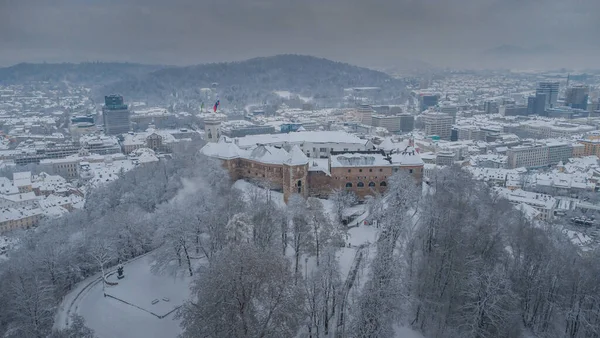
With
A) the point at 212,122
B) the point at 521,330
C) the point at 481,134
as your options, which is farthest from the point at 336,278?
the point at 481,134

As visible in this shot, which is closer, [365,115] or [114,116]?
[114,116]

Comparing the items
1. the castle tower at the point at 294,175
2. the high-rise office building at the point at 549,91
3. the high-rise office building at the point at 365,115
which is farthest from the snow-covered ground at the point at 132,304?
the high-rise office building at the point at 549,91

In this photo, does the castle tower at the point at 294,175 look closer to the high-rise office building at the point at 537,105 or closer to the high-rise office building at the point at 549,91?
the high-rise office building at the point at 537,105

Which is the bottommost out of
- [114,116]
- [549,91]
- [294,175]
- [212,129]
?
[114,116]

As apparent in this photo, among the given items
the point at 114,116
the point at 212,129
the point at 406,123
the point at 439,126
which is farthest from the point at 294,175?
the point at 114,116

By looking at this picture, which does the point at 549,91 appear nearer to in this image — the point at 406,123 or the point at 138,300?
the point at 406,123

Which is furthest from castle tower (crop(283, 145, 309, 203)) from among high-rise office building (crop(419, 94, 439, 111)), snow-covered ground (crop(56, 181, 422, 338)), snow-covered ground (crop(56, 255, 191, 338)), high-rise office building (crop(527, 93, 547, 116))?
high-rise office building (crop(527, 93, 547, 116))

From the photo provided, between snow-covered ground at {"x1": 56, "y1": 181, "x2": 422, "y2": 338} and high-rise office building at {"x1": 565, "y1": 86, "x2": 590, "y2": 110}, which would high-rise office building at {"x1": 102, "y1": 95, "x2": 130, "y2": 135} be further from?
high-rise office building at {"x1": 565, "y1": 86, "x2": 590, "y2": 110}
